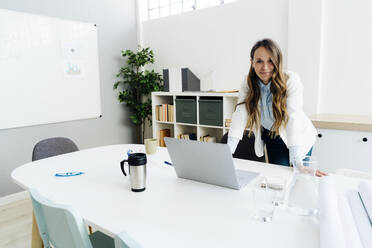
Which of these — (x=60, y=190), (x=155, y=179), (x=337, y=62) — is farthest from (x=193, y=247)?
(x=337, y=62)

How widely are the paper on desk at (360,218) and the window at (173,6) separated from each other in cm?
328

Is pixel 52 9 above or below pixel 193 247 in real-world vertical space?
above

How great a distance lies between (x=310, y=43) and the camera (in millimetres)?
2924

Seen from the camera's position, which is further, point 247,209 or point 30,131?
point 30,131

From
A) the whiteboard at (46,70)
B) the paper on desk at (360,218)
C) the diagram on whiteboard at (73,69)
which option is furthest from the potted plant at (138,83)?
the paper on desk at (360,218)

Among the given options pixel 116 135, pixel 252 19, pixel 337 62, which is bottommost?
pixel 116 135

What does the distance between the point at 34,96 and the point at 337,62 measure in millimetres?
3326

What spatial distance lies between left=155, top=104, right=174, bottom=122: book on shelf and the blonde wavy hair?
2078mm

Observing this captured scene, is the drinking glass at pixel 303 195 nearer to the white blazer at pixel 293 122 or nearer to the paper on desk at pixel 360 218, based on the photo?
the paper on desk at pixel 360 218

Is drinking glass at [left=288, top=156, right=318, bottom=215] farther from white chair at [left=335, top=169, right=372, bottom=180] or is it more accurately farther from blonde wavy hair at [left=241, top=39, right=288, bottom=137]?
blonde wavy hair at [left=241, top=39, right=288, bottom=137]

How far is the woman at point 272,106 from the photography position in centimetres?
167

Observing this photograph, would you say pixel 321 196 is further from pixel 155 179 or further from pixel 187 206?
pixel 155 179

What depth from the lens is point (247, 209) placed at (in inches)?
43.1

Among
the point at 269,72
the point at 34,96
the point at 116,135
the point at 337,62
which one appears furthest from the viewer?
the point at 116,135
